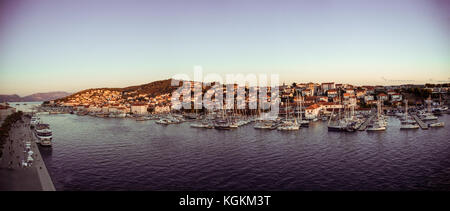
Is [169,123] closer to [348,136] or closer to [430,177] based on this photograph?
[348,136]

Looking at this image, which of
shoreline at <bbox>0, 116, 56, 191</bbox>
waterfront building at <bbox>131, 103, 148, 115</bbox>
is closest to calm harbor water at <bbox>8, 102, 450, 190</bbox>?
shoreline at <bbox>0, 116, 56, 191</bbox>

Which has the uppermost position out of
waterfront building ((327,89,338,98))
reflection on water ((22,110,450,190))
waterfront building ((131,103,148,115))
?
waterfront building ((327,89,338,98))

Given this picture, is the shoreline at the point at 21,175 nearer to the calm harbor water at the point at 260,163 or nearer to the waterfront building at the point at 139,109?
the calm harbor water at the point at 260,163

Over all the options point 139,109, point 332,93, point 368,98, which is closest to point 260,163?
point 139,109

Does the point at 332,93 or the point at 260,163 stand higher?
the point at 332,93

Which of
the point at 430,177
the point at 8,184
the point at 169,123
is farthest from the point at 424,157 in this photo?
the point at 169,123

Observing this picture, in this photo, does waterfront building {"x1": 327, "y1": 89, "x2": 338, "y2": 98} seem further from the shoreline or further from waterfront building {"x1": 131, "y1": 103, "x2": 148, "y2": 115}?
the shoreline

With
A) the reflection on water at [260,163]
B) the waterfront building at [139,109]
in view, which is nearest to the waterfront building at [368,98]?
the reflection on water at [260,163]

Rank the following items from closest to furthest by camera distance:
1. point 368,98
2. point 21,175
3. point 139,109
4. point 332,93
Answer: point 21,175
point 368,98
point 139,109
point 332,93

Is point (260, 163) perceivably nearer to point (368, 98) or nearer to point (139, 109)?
point (139, 109)

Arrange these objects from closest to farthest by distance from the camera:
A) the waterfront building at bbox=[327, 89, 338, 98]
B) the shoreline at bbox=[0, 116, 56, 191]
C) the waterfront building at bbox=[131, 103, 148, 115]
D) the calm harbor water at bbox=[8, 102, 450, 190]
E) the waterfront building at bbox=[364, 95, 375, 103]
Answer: the shoreline at bbox=[0, 116, 56, 191]
the calm harbor water at bbox=[8, 102, 450, 190]
the waterfront building at bbox=[364, 95, 375, 103]
the waterfront building at bbox=[131, 103, 148, 115]
the waterfront building at bbox=[327, 89, 338, 98]
